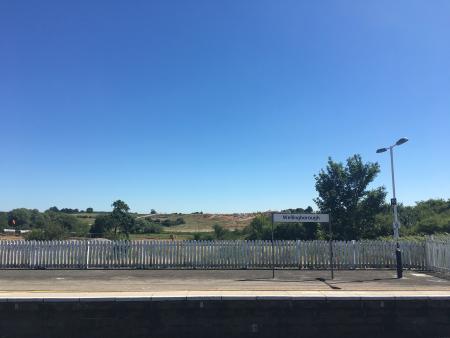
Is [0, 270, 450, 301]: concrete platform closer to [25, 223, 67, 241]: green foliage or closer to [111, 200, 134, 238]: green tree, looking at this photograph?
[25, 223, 67, 241]: green foliage

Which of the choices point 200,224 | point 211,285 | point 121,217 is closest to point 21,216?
point 200,224

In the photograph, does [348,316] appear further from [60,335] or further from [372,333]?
[60,335]

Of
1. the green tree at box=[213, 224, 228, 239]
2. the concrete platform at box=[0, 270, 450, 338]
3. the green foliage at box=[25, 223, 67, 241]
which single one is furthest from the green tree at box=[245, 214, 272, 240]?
the concrete platform at box=[0, 270, 450, 338]

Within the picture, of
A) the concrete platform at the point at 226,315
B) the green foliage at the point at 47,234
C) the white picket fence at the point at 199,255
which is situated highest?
the green foliage at the point at 47,234

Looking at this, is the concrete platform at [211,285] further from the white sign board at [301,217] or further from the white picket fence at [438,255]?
the white sign board at [301,217]

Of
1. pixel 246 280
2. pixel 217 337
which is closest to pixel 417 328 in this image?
pixel 217 337

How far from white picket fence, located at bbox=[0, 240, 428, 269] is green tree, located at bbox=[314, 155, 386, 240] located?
10751 millimetres

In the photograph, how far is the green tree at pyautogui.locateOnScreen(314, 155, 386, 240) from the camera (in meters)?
30.2

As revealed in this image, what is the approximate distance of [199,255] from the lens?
63.6 ft

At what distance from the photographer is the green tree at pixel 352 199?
30.2m

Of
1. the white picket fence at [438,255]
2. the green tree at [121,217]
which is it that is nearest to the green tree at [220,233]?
the green tree at [121,217]

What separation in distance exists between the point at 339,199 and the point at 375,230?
3497mm

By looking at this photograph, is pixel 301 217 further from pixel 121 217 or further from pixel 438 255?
pixel 121 217

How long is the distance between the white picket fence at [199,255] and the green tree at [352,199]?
423 inches
